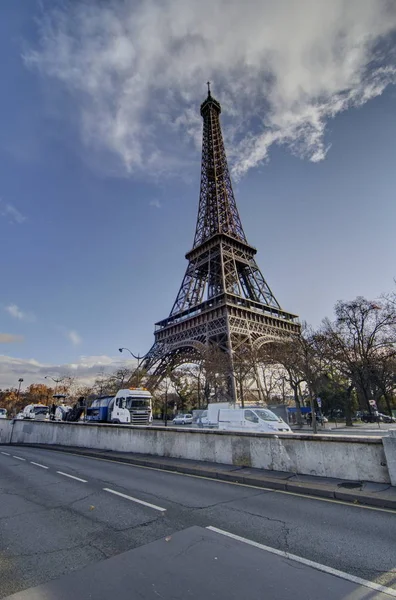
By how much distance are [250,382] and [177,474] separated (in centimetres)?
3776

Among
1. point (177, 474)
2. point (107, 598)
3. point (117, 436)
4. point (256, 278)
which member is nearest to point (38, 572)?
point (107, 598)

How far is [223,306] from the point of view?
4506cm

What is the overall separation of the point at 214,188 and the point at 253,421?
58178 millimetres

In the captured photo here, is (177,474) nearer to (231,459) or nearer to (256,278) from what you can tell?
(231,459)

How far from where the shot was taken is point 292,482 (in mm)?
7852

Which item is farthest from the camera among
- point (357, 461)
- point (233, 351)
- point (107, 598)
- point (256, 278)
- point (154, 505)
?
point (256, 278)

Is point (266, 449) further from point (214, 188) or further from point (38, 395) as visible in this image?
point (38, 395)

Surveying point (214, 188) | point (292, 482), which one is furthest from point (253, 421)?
point (214, 188)

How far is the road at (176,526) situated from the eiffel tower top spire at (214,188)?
52.4 metres

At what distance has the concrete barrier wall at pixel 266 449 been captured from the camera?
25.7 feet

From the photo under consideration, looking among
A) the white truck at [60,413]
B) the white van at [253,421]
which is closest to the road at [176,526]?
the white van at [253,421]

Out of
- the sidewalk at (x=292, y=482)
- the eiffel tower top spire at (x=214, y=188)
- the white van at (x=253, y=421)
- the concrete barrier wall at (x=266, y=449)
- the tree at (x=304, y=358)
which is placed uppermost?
the eiffel tower top spire at (x=214, y=188)

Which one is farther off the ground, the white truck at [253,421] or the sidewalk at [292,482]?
the white truck at [253,421]

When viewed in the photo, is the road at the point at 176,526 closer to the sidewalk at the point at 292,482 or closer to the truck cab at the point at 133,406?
the sidewalk at the point at 292,482
